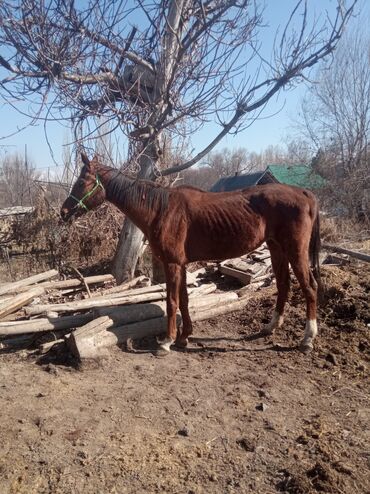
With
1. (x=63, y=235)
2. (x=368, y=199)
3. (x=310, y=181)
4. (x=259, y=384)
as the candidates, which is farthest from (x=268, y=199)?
(x=310, y=181)

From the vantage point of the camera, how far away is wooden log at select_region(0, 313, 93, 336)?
4.40m

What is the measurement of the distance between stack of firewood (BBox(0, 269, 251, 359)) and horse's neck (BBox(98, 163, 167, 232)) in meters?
1.31

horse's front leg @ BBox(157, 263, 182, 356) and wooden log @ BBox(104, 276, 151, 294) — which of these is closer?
horse's front leg @ BBox(157, 263, 182, 356)

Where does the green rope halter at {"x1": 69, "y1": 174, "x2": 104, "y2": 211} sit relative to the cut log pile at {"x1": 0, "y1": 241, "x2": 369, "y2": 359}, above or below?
above

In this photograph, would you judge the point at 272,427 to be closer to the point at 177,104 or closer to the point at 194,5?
the point at 177,104

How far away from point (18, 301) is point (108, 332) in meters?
1.61

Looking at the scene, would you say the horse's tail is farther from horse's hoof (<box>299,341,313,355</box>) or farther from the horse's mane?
the horse's mane

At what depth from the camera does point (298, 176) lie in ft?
69.6

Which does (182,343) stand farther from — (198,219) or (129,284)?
(129,284)

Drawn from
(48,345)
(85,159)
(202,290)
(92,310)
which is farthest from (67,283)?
(85,159)

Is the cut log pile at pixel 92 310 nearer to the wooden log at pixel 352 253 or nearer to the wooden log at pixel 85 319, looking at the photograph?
the wooden log at pixel 85 319

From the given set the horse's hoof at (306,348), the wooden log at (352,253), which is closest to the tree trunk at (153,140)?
the horse's hoof at (306,348)

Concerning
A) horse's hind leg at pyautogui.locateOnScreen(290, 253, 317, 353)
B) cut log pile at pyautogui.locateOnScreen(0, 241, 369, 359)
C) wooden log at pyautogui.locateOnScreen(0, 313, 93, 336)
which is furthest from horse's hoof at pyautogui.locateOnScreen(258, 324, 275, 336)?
wooden log at pyautogui.locateOnScreen(0, 313, 93, 336)

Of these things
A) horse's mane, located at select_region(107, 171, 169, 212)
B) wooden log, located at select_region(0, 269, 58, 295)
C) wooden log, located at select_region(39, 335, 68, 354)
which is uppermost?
horse's mane, located at select_region(107, 171, 169, 212)
